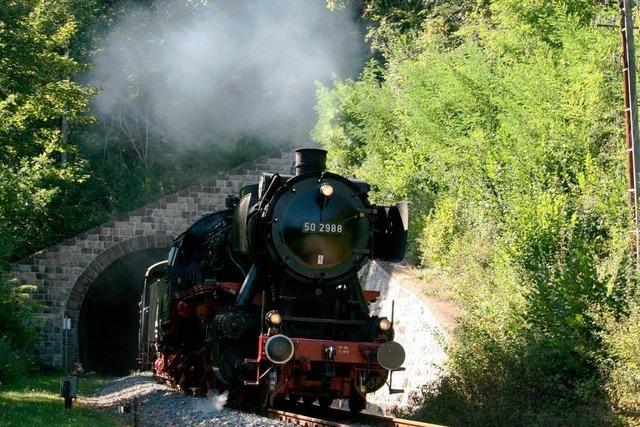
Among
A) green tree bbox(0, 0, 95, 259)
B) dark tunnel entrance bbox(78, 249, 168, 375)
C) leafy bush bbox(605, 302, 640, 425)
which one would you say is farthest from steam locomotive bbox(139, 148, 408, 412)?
dark tunnel entrance bbox(78, 249, 168, 375)

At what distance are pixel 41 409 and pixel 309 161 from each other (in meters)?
5.90

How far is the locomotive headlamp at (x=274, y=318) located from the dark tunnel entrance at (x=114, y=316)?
60.3 feet

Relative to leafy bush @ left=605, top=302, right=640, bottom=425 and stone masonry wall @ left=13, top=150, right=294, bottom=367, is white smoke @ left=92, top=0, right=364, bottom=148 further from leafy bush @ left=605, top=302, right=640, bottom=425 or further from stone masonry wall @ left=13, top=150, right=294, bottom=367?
leafy bush @ left=605, top=302, right=640, bottom=425

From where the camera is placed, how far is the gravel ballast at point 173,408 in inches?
463

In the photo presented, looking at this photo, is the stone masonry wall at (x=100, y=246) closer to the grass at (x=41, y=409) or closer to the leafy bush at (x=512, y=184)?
the leafy bush at (x=512, y=184)

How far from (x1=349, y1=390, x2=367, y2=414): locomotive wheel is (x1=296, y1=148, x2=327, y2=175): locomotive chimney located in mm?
2873

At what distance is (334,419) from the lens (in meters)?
12.9

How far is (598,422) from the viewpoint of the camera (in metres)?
10.9

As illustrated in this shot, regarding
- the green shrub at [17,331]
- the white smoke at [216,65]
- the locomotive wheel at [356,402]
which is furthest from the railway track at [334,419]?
the white smoke at [216,65]

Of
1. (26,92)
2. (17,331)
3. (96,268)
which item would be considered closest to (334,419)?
(26,92)

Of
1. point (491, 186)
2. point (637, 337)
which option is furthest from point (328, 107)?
point (637, 337)

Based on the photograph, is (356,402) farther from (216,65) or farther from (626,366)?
(216,65)

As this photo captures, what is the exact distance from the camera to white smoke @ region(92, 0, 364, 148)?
35.0m

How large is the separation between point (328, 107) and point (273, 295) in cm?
1435
